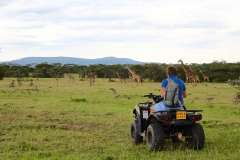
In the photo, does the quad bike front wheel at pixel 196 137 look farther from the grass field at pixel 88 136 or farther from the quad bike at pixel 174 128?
the grass field at pixel 88 136

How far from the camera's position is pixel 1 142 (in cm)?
1162

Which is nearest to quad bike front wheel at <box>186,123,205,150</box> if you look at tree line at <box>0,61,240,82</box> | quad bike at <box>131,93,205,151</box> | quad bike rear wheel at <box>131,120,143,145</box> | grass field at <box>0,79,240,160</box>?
quad bike at <box>131,93,205,151</box>

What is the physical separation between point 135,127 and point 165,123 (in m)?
1.48

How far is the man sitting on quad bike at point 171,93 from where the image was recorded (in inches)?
415

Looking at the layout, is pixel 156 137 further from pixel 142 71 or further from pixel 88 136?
pixel 142 71

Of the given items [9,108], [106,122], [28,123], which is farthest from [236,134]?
[9,108]

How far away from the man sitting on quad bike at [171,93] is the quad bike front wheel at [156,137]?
0.36 metres

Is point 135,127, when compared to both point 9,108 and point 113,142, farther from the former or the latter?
point 9,108

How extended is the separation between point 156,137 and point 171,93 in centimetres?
94

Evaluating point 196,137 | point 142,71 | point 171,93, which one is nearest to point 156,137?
point 196,137

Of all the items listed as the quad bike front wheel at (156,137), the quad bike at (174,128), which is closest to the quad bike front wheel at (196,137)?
the quad bike at (174,128)

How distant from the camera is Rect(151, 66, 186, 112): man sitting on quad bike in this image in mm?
10539

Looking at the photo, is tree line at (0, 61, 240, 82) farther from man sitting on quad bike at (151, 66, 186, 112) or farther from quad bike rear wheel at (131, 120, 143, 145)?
man sitting on quad bike at (151, 66, 186, 112)

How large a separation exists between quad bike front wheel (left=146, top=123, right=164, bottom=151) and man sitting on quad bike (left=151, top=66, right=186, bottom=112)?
0.36 metres
